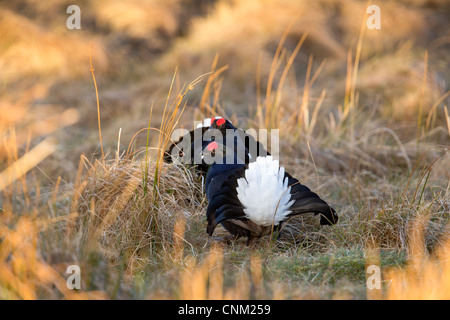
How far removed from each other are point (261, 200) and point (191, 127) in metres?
2.08

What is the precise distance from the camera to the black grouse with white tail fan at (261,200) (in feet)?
7.02

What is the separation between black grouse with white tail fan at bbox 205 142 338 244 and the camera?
2139 millimetres

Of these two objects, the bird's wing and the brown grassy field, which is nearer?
the brown grassy field

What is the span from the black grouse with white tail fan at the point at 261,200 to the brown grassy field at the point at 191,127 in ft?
0.60

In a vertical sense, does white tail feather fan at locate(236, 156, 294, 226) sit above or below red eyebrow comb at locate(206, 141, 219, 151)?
below

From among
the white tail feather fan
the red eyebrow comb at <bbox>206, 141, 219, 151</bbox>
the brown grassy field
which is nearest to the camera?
the brown grassy field

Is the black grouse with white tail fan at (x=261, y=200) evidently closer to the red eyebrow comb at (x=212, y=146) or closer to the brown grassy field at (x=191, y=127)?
the brown grassy field at (x=191, y=127)

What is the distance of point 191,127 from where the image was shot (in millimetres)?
4102

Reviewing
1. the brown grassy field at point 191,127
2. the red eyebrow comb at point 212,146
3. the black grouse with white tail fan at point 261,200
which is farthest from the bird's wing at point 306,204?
the red eyebrow comb at point 212,146

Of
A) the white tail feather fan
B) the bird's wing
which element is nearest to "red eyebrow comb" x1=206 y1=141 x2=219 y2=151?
the white tail feather fan

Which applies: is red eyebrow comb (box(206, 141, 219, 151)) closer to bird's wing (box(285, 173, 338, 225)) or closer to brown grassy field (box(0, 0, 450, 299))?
brown grassy field (box(0, 0, 450, 299))

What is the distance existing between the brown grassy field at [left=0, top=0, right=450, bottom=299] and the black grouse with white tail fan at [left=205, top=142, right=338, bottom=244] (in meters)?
0.18
